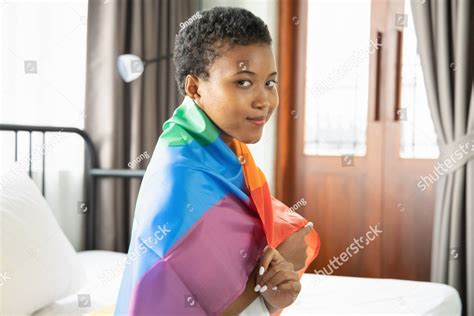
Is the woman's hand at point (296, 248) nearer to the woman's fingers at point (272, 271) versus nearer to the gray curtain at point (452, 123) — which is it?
the woman's fingers at point (272, 271)

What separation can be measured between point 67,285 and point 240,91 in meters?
1.03

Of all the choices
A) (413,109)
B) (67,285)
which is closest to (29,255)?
(67,285)

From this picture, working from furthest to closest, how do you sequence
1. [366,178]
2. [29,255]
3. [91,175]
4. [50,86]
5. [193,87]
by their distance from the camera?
[366,178] → [91,175] → [50,86] → [29,255] → [193,87]

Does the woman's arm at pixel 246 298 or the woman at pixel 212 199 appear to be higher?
the woman at pixel 212 199

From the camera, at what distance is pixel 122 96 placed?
2.75 metres

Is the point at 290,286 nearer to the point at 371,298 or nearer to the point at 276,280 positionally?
the point at 276,280

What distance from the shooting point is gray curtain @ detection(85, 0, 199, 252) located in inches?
104

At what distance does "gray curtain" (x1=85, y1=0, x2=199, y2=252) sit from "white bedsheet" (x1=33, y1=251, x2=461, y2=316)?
47 cm

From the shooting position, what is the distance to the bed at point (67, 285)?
1.55m

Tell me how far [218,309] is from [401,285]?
1395 millimetres

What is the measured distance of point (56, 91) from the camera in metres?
2.40

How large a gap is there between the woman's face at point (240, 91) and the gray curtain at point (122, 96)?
176cm

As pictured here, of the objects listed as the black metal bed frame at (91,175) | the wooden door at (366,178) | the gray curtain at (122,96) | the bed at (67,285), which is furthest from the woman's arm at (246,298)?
the wooden door at (366,178)

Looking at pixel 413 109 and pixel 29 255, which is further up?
pixel 413 109
